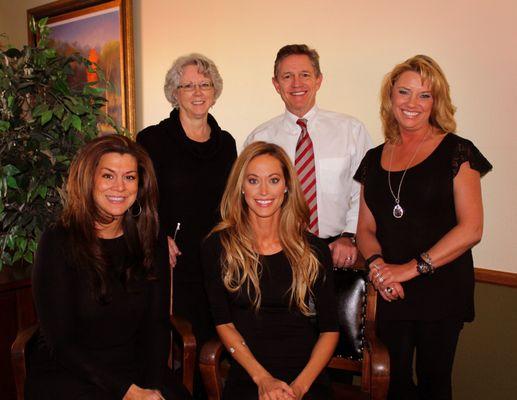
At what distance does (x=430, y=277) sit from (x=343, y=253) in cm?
43

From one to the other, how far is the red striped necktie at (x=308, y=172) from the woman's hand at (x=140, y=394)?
42.0 inches

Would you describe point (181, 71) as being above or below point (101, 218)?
above

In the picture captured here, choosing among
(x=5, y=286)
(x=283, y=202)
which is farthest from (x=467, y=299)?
(x=5, y=286)

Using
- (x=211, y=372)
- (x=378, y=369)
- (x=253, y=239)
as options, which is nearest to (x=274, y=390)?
(x=211, y=372)

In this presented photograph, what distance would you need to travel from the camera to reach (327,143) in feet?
8.28

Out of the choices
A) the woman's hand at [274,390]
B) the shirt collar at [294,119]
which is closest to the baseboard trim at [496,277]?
the shirt collar at [294,119]

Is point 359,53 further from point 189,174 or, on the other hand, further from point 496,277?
point 496,277

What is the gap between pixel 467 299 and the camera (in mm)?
1958

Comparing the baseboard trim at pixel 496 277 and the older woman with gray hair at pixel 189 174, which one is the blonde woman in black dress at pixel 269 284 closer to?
the older woman with gray hair at pixel 189 174

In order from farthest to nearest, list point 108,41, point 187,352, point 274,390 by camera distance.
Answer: point 108,41 → point 187,352 → point 274,390

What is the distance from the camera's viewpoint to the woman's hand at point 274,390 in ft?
5.80

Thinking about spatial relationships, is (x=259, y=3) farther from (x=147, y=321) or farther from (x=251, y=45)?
(x=147, y=321)

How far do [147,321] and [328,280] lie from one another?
29.5 inches

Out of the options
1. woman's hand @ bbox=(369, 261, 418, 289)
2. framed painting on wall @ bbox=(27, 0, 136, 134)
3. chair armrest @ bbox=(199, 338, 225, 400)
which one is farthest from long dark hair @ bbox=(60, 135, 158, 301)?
framed painting on wall @ bbox=(27, 0, 136, 134)
